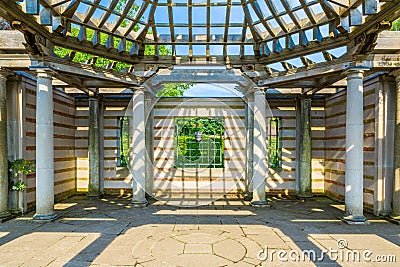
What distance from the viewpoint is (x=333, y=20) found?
641cm

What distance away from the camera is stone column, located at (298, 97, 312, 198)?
9875mm

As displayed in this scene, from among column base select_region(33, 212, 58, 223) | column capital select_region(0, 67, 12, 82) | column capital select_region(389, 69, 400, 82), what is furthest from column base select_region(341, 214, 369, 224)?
column capital select_region(0, 67, 12, 82)

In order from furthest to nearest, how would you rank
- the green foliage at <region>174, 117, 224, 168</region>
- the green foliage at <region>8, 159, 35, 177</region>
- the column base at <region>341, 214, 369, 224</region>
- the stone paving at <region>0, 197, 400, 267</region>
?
the green foliage at <region>174, 117, 224, 168</region>, the green foliage at <region>8, 159, 35, 177</region>, the column base at <region>341, 214, 369, 224</region>, the stone paving at <region>0, 197, 400, 267</region>

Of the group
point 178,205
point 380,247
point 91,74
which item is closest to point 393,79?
point 380,247

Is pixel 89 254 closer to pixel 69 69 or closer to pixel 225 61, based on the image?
pixel 69 69

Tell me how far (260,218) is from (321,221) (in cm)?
145

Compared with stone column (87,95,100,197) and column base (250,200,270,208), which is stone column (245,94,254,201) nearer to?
column base (250,200,270,208)

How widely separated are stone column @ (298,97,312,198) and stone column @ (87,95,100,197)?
23.9ft

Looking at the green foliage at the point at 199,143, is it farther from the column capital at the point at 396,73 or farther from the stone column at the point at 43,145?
the column capital at the point at 396,73

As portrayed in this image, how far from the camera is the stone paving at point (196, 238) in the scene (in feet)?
15.1

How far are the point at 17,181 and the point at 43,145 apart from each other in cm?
150

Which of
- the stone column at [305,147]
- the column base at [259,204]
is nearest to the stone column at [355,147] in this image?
the column base at [259,204]
